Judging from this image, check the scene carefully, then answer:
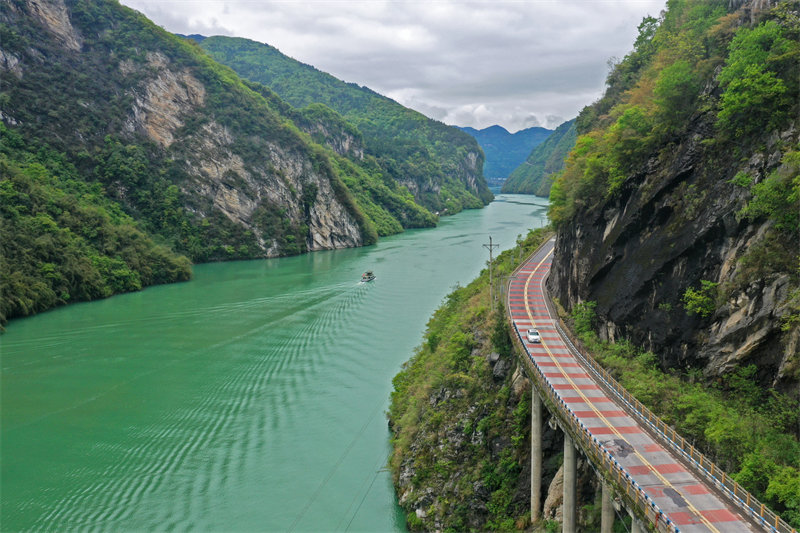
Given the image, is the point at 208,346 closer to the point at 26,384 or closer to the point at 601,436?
the point at 26,384

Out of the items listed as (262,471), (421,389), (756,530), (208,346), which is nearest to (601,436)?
(756,530)

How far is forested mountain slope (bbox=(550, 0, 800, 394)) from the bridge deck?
3.25 m

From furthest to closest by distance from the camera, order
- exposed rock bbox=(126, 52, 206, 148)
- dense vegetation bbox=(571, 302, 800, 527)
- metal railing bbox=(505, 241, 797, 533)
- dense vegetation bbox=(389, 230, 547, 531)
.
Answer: exposed rock bbox=(126, 52, 206, 148), dense vegetation bbox=(389, 230, 547, 531), dense vegetation bbox=(571, 302, 800, 527), metal railing bbox=(505, 241, 797, 533)

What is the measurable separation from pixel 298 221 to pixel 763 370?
354 feet

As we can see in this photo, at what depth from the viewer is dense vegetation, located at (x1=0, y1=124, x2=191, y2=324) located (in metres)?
58.7

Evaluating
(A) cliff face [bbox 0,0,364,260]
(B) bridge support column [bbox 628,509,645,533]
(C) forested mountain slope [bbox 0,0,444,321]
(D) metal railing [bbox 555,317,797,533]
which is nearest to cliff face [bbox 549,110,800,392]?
(D) metal railing [bbox 555,317,797,533]

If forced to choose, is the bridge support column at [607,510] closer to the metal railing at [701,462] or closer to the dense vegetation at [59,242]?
the metal railing at [701,462]

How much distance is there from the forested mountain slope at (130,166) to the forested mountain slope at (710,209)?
62.2 meters

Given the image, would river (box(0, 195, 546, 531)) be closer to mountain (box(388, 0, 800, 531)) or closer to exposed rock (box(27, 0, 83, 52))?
mountain (box(388, 0, 800, 531))

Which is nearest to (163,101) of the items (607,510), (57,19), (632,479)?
(57,19)

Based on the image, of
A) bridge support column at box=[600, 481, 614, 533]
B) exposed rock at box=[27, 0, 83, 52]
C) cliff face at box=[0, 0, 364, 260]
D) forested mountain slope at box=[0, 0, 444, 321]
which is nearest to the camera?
bridge support column at box=[600, 481, 614, 533]

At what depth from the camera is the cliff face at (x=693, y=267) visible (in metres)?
17.3

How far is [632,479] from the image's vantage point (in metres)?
14.7

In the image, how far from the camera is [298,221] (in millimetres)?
117250
